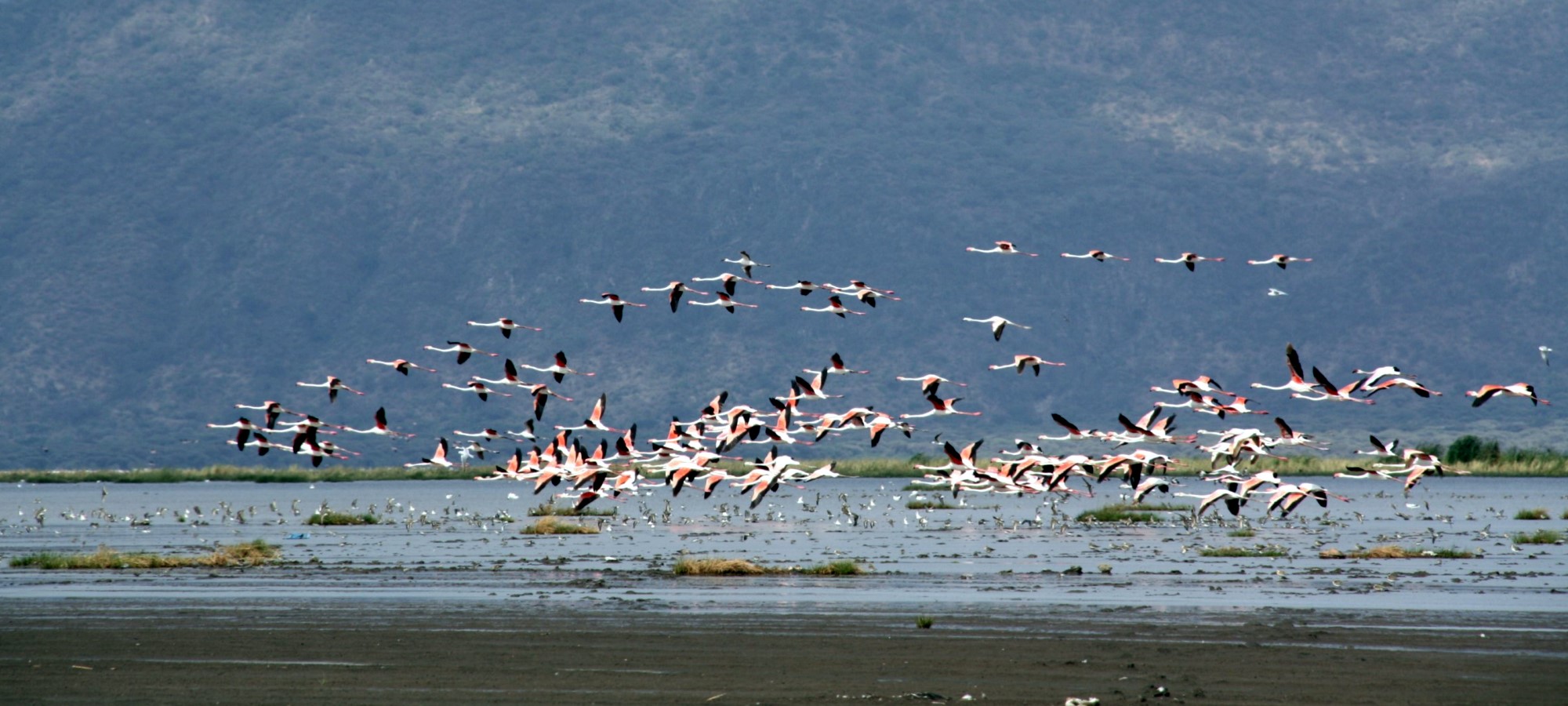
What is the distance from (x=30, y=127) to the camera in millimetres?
179500

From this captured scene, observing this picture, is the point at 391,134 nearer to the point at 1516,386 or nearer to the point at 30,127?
the point at 30,127

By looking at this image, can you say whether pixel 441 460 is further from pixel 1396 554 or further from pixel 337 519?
pixel 337 519

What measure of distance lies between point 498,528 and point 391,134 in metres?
125

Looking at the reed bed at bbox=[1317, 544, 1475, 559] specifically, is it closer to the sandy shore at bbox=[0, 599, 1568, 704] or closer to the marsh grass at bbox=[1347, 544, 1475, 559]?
the marsh grass at bbox=[1347, 544, 1475, 559]

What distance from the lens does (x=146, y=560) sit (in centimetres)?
3953

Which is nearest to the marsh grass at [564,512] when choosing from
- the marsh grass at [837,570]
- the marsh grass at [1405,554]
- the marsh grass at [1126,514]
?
the marsh grass at [1126,514]

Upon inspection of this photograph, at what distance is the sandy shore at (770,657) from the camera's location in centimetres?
2094

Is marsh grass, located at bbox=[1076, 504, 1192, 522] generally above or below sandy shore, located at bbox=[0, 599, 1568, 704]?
above

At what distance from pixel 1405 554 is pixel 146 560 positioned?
79.7 feet

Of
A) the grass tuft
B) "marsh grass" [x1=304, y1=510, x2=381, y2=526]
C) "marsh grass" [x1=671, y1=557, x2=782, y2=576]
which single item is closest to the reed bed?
"marsh grass" [x1=671, y1=557, x2=782, y2=576]

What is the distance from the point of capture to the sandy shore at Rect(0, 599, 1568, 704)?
20.9m

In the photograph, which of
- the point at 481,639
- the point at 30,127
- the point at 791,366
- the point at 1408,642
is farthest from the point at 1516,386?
the point at 30,127

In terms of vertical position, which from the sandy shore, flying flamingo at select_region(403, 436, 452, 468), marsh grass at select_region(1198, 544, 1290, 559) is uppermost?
flying flamingo at select_region(403, 436, 452, 468)

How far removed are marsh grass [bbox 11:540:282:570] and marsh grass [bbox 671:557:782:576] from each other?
31.2 feet
